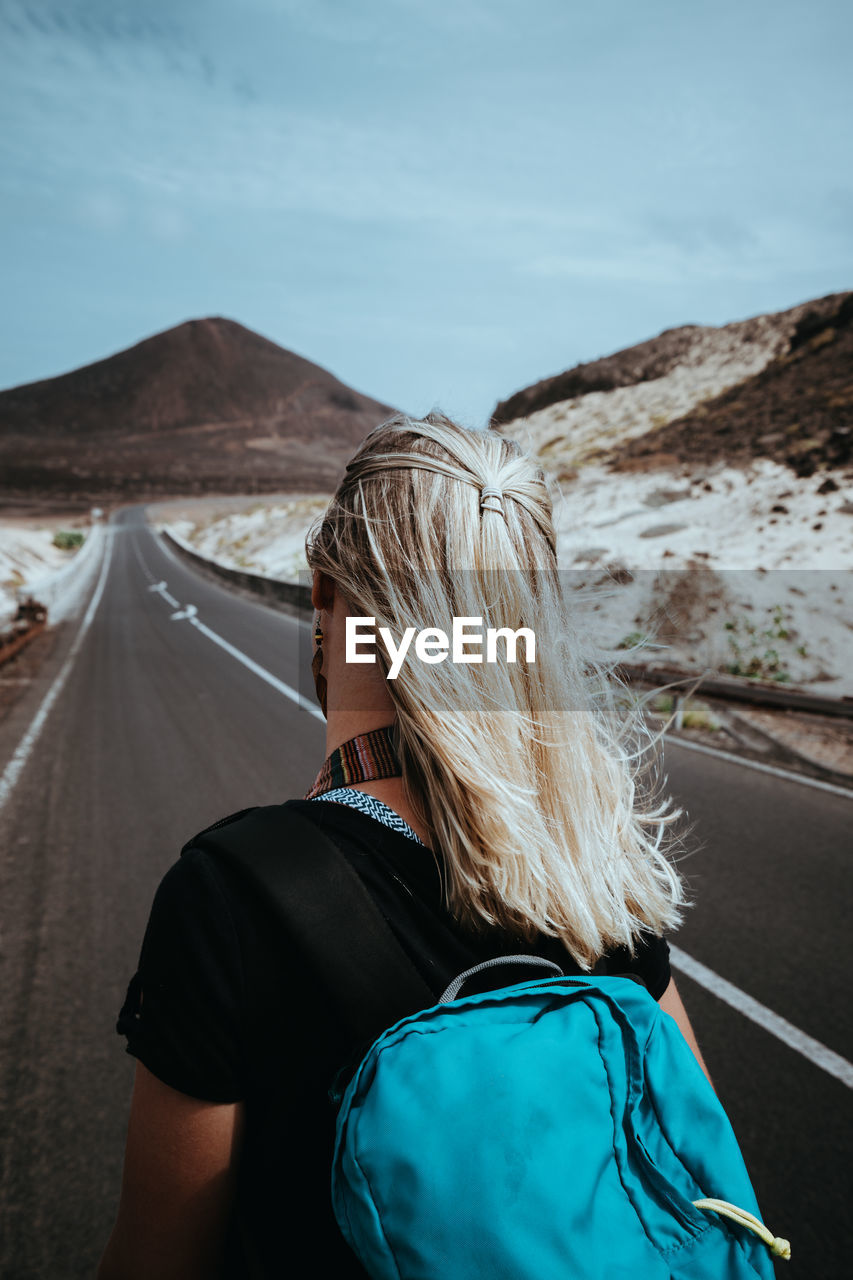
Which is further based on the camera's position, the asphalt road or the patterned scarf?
the asphalt road

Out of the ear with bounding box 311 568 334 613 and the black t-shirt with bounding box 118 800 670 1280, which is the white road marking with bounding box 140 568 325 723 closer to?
the ear with bounding box 311 568 334 613

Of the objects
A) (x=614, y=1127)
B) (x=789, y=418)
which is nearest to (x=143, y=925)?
(x=614, y=1127)

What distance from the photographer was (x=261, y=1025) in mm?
893

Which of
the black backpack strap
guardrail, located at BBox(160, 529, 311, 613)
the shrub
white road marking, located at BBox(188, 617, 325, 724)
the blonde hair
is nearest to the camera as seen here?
the black backpack strap

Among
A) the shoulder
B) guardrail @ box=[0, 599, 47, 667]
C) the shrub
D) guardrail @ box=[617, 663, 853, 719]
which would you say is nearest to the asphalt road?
guardrail @ box=[617, 663, 853, 719]

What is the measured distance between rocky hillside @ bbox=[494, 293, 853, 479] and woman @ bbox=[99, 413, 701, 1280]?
564mm

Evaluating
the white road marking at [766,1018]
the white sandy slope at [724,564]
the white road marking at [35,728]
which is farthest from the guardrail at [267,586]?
the white road marking at [766,1018]

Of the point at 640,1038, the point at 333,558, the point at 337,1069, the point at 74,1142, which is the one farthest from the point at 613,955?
the point at 74,1142

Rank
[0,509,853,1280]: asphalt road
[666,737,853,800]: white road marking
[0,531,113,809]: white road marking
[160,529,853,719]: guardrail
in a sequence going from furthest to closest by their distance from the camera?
1. [160,529,853,719]: guardrail
2. [0,531,113,809]: white road marking
3. [666,737,853,800]: white road marking
4. [0,509,853,1280]: asphalt road

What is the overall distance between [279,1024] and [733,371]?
3795 centimetres

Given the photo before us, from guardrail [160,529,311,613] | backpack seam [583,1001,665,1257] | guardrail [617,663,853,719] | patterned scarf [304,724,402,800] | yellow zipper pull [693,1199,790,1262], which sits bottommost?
guardrail [617,663,853,719]

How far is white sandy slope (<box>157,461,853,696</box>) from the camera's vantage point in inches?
400

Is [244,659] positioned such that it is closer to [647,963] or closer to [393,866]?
[647,963]

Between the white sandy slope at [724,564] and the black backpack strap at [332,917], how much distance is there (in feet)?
21.0
